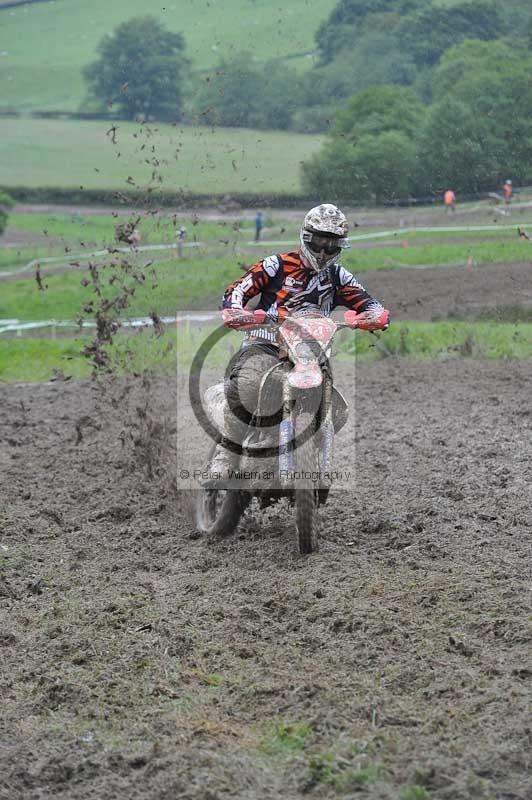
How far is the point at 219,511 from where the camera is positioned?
8.78 metres

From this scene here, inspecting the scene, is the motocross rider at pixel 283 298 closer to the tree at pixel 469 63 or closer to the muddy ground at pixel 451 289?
the muddy ground at pixel 451 289

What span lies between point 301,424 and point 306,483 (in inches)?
15.3

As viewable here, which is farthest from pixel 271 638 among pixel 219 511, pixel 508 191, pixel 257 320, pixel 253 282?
pixel 508 191

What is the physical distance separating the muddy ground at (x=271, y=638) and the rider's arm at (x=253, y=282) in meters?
1.77

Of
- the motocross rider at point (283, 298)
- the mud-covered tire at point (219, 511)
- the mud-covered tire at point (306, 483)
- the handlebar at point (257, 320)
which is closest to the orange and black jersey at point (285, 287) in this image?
the motocross rider at point (283, 298)

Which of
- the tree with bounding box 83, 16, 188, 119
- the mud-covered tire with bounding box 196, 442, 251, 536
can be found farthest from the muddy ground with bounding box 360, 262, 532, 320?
the mud-covered tire with bounding box 196, 442, 251, 536

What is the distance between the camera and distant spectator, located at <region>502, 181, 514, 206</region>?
21659 mm

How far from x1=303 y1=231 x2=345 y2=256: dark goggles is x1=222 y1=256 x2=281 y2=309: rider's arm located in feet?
1.18

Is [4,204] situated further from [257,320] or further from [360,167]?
[257,320]

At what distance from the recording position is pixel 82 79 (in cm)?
3684

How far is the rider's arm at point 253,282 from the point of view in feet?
26.8

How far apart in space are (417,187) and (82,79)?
1788cm

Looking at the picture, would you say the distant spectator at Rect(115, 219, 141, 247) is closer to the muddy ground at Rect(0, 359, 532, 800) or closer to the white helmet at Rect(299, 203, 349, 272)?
the muddy ground at Rect(0, 359, 532, 800)

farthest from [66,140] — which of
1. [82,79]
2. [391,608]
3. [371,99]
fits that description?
[391,608]
